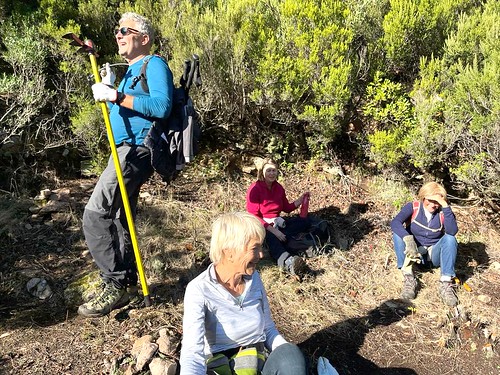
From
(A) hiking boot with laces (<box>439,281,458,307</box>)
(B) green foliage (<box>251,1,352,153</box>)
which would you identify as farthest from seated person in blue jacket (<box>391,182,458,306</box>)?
(B) green foliage (<box>251,1,352,153</box>)

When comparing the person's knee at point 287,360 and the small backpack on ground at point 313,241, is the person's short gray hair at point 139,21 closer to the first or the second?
the person's knee at point 287,360

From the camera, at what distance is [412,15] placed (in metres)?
5.16

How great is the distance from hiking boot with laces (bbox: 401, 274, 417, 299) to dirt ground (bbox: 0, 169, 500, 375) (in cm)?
8

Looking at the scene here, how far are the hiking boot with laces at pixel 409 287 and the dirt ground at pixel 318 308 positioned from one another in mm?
84

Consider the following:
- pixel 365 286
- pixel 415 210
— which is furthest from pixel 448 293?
pixel 415 210

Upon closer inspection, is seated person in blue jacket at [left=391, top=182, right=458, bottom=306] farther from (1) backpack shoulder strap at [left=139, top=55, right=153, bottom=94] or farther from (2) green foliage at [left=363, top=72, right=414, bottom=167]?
(1) backpack shoulder strap at [left=139, top=55, right=153, bottom=94]

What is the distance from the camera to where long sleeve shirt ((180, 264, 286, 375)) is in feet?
7.52

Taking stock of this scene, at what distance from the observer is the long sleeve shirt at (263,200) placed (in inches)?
191

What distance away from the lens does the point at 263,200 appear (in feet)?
16.0

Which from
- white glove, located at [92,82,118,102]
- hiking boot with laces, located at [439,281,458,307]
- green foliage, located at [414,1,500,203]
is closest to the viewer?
white glove, located at [92,82,118,102]

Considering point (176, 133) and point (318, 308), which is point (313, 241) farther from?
point (176, 133)

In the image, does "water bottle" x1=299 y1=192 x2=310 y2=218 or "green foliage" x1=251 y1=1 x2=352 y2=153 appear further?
"green foliage" x1=251 y1=1 x2=352 y2=153

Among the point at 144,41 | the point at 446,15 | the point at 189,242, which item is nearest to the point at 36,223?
the point at 189,242

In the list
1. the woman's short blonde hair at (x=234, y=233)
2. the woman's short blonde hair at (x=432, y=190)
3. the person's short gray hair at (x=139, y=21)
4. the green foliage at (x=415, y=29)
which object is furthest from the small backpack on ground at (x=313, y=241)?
the person's short gray hair at (x=139, y=21)
